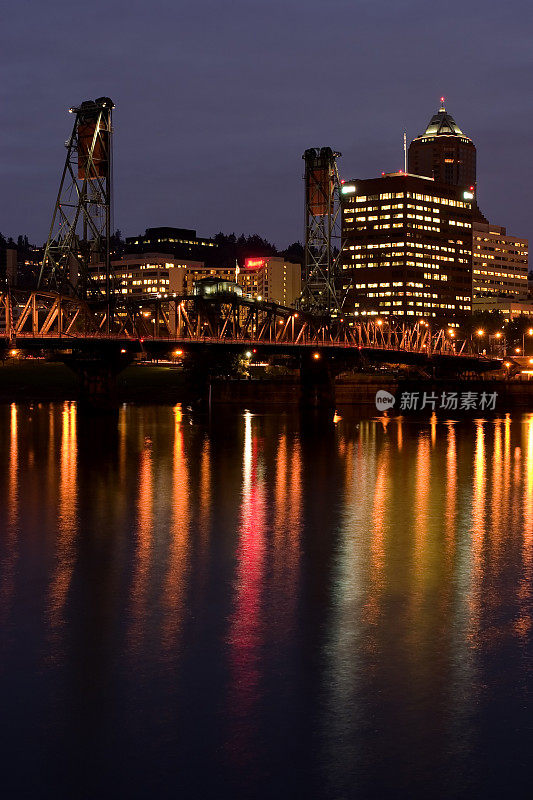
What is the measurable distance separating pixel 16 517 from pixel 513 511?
19334 mm

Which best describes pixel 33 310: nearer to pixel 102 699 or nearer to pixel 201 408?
pixel 201 408

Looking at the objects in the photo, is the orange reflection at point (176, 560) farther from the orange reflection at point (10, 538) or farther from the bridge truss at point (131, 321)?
the bridge truss at point (131, 321)

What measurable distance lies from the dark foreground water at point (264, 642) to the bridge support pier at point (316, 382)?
90.2 meters

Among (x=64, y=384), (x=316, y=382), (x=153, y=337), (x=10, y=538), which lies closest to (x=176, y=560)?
(x=10, y=538)

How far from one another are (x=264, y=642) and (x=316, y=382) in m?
118

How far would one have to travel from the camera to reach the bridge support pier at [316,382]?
136 metres

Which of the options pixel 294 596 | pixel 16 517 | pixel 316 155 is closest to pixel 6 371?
pixel 316 155

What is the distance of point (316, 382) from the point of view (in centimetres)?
13788

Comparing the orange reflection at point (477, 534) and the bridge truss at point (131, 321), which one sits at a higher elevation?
the bridge truss at point (131, 321)

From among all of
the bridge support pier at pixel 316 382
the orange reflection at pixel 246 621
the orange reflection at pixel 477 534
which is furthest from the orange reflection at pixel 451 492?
the bridge support pier at pixel 316 382

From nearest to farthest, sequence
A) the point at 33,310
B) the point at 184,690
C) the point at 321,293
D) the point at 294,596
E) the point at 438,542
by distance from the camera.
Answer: the point at 184,690, the point at 294,596, the point at 438,542, the point at 33,310, the point at 321,293

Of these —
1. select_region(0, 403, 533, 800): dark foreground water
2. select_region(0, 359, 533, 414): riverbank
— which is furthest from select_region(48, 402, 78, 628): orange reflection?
select_region(0, 359, 533, 414): riverbank

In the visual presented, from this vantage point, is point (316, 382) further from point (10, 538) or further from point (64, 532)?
point (10, 538)

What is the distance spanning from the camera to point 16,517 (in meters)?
36.3
